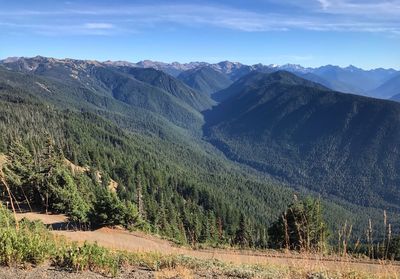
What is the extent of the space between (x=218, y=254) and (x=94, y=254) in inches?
513

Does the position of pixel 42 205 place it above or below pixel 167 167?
above

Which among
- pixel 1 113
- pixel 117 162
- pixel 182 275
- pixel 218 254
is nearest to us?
pixel 182 275

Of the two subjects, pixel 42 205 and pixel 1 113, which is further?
pixel 1 113

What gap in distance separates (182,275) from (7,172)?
41.5m

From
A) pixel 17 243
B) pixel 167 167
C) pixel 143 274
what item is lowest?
pixel 167 167

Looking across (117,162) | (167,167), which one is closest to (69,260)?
(117,162)

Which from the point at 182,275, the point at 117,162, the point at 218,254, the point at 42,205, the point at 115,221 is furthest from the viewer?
the point at 117,162

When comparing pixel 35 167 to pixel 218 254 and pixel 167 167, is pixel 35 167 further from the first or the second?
pixel 167 167

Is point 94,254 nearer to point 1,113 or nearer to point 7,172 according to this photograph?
point 7,172

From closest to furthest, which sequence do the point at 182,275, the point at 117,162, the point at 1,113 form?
the point at 182,275 → the point at 117,162 → the point at 1,113

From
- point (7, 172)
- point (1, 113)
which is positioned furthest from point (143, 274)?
point (1, 113)

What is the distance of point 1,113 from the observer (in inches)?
7662

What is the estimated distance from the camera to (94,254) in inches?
368

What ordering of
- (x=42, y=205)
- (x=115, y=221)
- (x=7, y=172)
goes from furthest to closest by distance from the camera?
(x=7, y=172) < (x=42, y=205) < (x=115, y=221)
